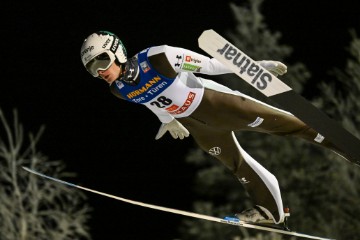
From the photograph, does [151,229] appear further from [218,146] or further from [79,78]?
[218,146]

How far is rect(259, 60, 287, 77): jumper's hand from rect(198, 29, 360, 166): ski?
220 mm

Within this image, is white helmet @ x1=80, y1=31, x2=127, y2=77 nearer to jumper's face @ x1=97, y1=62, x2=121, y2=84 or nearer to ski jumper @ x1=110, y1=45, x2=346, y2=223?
jumper's face @ x1=97, y1=62, x2=121, y2=84

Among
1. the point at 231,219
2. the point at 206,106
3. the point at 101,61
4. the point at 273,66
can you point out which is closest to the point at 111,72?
the point at 101,61

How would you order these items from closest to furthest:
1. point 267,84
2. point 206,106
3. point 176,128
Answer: point 267,84, point 206,106, point 176,128

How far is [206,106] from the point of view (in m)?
4.27

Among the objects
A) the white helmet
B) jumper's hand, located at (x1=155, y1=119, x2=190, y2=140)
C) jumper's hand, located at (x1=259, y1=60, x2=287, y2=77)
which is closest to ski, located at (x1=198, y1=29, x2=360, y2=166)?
jumper's hand, located at (x1=259, y1=60, x2=287, y2=77)

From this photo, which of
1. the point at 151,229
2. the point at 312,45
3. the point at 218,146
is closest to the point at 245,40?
the point at 312,45

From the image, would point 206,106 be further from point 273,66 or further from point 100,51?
point 100,51

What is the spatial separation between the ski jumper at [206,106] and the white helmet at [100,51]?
13cm

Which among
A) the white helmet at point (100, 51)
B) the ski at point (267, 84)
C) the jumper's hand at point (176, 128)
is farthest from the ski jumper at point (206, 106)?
the ski at point (267, 84)

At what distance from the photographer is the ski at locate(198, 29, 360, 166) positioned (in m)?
3.66

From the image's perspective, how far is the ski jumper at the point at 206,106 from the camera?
411 cm

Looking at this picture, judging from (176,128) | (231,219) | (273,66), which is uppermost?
(273,66)

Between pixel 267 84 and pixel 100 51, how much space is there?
0.85 meters
